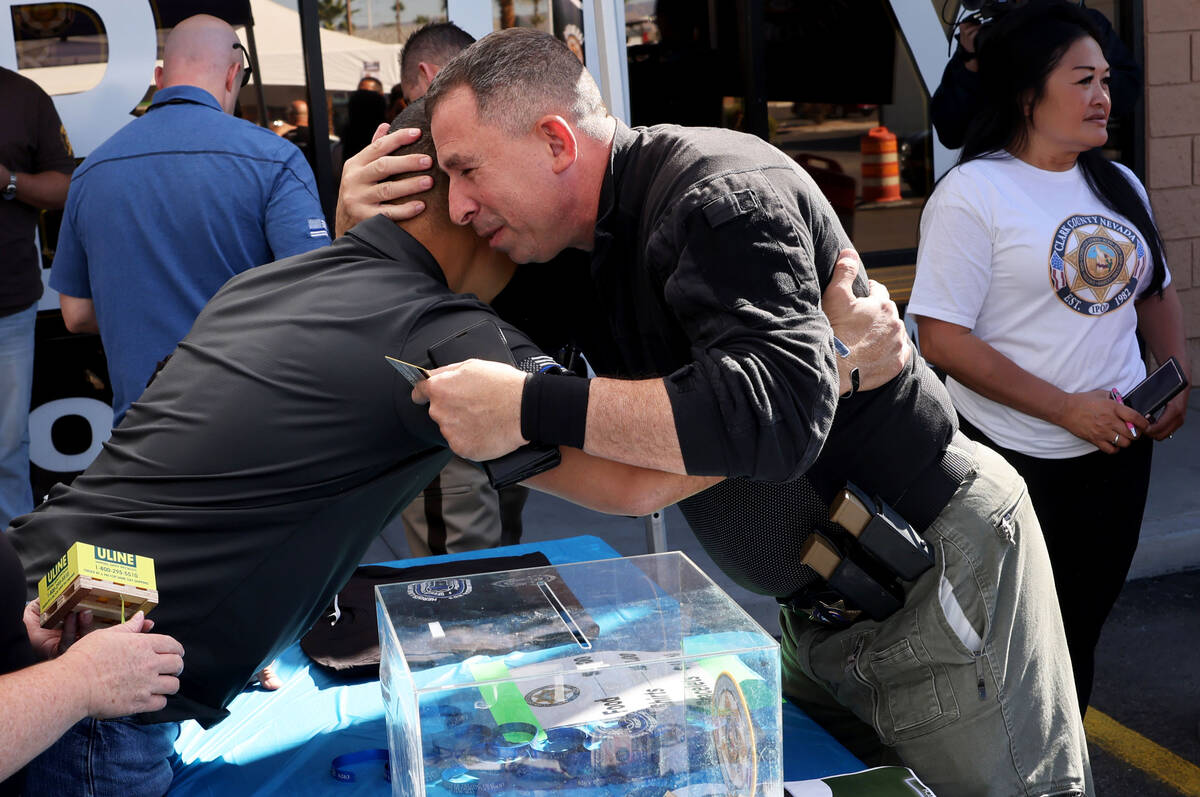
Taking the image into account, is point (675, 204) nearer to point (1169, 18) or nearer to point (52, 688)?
point (52, 688)

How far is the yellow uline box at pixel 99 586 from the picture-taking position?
5.08 ft

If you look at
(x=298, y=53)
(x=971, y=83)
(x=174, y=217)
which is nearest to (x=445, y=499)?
(x=174, y=217)

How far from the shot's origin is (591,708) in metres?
1.55

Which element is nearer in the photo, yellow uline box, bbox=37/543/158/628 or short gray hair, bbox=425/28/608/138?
yellow uline box, bbox=37/543/158/628

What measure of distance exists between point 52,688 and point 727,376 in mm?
1025

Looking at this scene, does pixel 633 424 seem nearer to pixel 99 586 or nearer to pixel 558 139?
pixel 558 139

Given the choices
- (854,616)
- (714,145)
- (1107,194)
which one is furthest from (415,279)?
(1107,194)

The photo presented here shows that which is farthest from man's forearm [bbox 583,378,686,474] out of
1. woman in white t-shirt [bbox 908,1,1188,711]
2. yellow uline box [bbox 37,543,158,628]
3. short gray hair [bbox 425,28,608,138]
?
woman in white t-shirt [bbox 908,1,1188,711]

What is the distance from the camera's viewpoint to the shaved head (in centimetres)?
362

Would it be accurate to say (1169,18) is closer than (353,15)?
No

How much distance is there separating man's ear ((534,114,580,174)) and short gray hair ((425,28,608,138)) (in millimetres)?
18

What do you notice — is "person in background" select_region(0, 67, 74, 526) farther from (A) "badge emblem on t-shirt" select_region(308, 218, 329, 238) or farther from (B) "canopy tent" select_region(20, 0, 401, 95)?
(A) "badge emblem on t-shirt" select_region(308, 218, 329, 238)

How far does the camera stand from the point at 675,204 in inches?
69.7

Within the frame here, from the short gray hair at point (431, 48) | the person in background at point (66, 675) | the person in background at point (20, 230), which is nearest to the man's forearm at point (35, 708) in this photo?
the person in background at point (66, 675)
